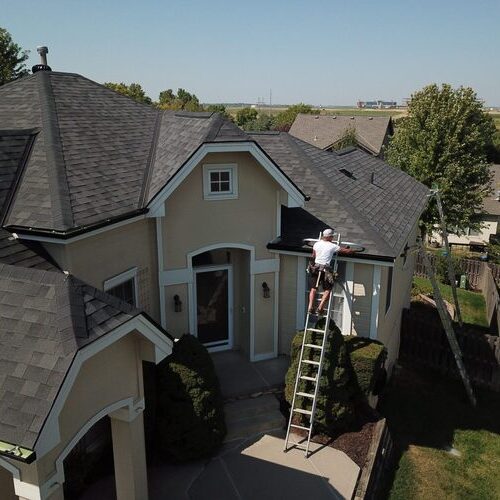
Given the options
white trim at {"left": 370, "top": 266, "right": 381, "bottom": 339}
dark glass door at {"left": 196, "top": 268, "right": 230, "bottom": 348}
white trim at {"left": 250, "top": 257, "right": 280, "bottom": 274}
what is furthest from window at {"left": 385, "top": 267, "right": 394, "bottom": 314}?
dark glass door at {"left": 196, "top": 268, "right": 230, "bottom": 348}

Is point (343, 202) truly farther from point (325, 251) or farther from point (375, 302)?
point (325, 251)

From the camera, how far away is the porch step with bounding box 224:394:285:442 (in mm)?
10883

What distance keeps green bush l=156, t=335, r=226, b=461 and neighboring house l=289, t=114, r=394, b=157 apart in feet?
144

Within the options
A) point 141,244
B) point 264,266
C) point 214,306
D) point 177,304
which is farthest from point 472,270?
point 141,244

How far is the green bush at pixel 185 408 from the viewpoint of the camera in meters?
9.65

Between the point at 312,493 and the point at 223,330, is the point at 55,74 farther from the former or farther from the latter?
the point at 312,493

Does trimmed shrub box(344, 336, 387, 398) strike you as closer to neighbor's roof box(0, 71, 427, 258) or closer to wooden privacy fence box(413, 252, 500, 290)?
neighbor's roof box(0, 71, 427, 258)

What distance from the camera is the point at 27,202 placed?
971 cm

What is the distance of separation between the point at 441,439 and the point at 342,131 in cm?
4609

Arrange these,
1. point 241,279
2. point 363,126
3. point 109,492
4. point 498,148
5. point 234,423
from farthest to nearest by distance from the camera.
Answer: point 498,148 < point 363,126 < point 241,279 < point 234,423 < point 109,492

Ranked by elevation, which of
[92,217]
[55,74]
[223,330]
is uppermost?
[55,74]

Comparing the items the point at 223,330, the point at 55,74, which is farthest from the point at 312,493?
the point at 55,74

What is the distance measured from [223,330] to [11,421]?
9036mm

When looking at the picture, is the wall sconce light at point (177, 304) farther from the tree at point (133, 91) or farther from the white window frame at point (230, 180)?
the tree at point (133, 91)
